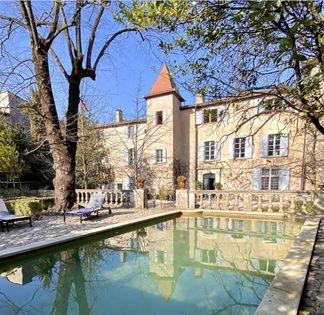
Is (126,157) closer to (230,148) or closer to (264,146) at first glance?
(230,148)

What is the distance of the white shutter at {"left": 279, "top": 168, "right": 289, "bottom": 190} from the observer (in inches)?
634

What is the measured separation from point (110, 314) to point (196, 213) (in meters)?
8.01

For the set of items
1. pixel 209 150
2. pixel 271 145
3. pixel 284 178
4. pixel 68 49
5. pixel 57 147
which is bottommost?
pixel 284 178

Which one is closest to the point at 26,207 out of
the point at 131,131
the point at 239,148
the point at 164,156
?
the point at 164,156

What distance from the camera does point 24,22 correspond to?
9.21m

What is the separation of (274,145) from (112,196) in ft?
36.6

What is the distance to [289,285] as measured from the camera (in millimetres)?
3244

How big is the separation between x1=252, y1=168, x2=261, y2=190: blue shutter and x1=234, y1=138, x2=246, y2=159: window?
139 centimetres

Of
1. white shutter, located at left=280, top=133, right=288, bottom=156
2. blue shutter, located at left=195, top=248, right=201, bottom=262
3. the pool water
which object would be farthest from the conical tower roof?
blue shutter, located at left=195, top=248, right=201, bottom=262

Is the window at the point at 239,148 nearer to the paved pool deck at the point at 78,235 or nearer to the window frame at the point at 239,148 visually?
the window frame at the point at 239,148

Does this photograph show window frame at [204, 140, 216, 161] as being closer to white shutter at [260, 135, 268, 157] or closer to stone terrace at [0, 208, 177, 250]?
white shutter at [260, 135, 268, 157]

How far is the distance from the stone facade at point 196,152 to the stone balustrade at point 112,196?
3.00 m

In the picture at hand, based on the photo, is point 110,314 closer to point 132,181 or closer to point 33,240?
point 33,240

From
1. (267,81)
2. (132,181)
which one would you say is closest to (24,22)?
(267,81)
